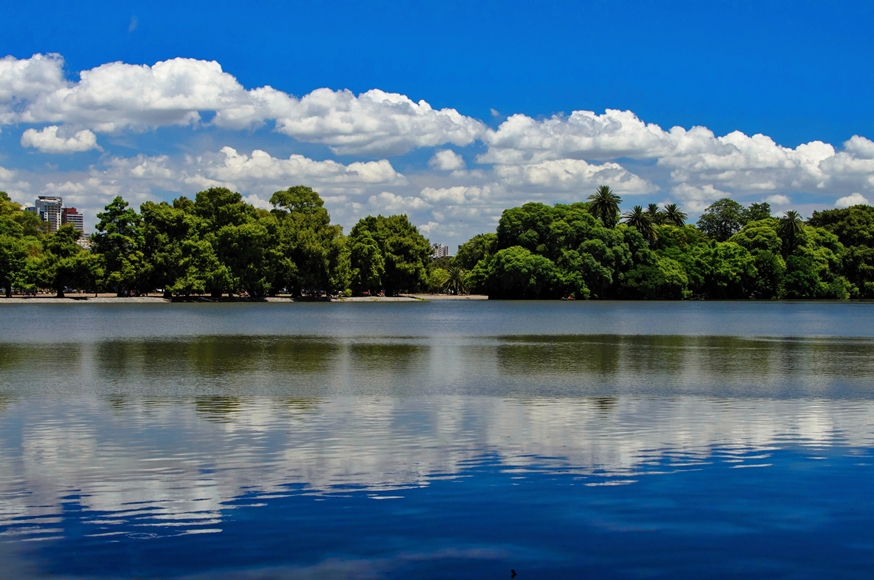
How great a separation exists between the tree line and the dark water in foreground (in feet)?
289

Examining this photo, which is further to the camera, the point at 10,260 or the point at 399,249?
Result: the point at 399,249

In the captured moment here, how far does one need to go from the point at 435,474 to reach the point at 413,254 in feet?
426

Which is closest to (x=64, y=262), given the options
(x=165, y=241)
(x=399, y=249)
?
(x=165, y=241)

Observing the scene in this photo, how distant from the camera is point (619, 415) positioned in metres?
18.0

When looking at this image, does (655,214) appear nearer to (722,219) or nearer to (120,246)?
(722,219)

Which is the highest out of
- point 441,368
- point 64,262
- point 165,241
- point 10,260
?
point 165,241

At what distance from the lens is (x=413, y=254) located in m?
142

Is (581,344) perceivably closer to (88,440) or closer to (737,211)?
(88,440)

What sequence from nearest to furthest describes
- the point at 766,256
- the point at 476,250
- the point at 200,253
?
1. the point at 200,253
2. the point at 766,256
3. the point at 476,250

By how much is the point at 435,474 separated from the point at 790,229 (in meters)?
145

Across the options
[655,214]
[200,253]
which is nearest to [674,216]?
[655,214]

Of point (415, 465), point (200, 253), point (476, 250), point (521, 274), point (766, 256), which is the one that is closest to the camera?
point (415, 465)

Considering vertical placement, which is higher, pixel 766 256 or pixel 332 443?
pixel 766 256

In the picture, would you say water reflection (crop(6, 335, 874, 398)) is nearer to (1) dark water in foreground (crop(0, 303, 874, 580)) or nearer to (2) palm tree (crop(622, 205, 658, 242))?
(1) dark water in foreground (crop(0, 303, 874, 580))
